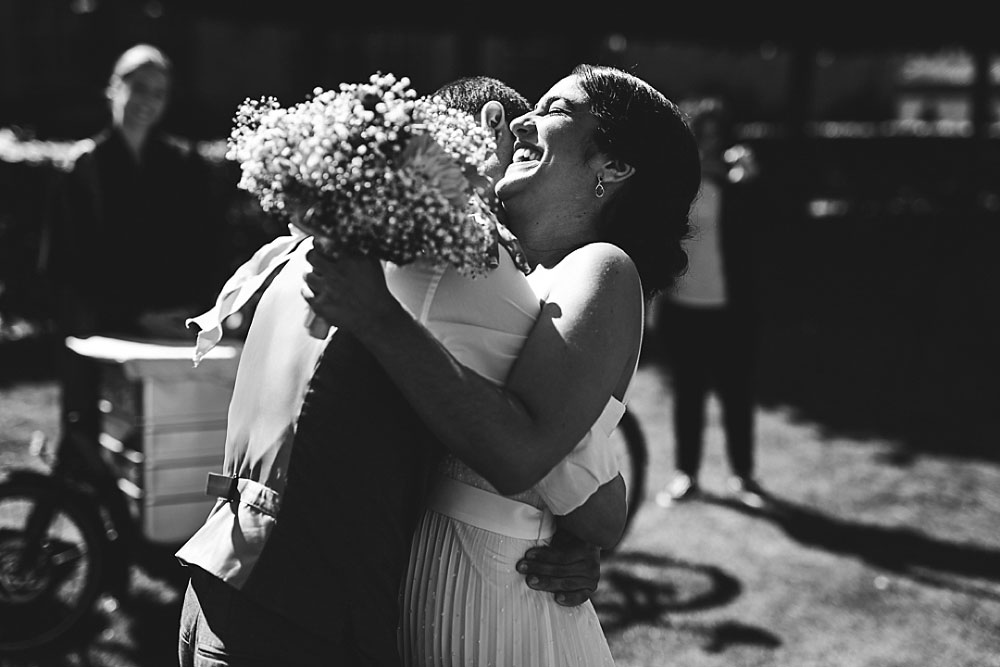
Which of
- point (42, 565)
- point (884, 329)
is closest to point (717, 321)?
point (42, 565)

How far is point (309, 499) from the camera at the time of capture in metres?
1.71

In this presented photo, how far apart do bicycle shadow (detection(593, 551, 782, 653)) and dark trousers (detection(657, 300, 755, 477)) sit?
121cm

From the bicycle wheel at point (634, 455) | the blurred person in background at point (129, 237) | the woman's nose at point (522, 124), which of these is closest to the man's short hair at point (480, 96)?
the woman's nose at point (522, 124)

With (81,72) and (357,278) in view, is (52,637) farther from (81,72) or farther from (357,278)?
(81,72)

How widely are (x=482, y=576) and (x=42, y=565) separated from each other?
2920 millimetres

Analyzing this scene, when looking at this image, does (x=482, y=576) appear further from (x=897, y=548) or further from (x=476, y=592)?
(x=897, y=548)

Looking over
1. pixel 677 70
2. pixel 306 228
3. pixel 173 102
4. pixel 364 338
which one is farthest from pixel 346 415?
pixel 677 70

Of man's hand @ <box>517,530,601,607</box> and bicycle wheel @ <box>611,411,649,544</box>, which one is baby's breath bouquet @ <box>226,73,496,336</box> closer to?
man's hand @ <box>517,530,601,607</box>

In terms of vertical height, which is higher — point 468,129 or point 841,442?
point 468,129

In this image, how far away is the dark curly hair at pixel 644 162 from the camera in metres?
2.06

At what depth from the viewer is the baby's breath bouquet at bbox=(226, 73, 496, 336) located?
1.58 m

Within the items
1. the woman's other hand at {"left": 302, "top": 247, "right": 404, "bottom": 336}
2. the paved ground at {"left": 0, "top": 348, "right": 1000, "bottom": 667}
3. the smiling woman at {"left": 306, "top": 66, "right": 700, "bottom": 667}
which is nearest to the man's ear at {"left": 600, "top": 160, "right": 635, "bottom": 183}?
the smiling woman at {"left": 306, "top": 66, "right": 700, "bottom": 667}

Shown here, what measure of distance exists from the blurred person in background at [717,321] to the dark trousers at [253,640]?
16.2ft

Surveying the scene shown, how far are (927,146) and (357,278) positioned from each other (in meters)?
18.0
